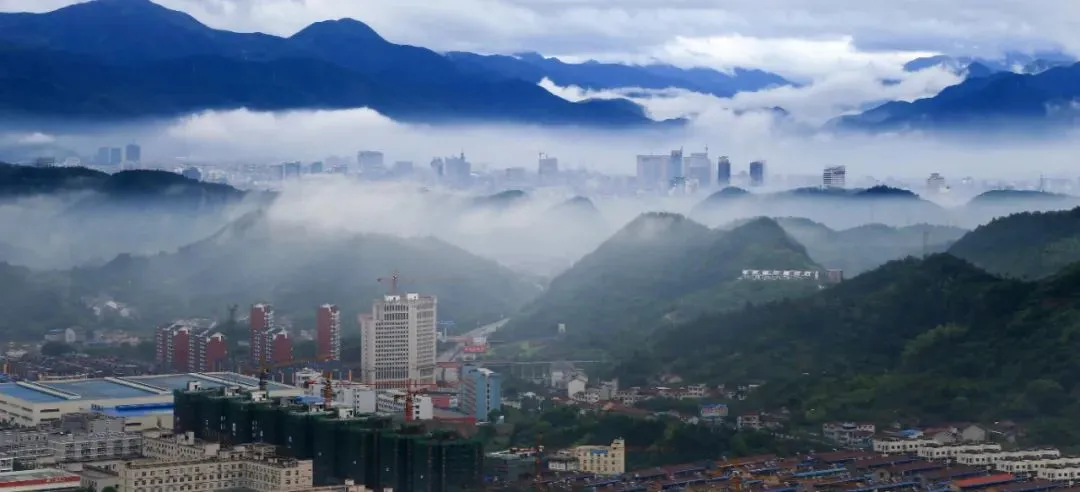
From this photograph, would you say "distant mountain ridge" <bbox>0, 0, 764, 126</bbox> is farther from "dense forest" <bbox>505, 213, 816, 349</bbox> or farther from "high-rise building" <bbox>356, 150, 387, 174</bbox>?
"dense forest" <bbox>505, 213, 816, 349</bbox>

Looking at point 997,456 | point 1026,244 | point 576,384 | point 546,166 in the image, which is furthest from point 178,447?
point 546,166

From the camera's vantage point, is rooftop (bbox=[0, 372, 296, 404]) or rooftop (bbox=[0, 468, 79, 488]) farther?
rooftop (bbox=[0, 372, 296, 404])

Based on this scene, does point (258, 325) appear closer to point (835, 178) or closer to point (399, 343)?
point (399, 343)

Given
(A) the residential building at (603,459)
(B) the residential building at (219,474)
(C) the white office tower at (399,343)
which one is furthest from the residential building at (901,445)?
(C) the white office tower at (399,343)

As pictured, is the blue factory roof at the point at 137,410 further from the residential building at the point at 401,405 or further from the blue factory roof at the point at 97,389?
the residential building at the point at 401,405

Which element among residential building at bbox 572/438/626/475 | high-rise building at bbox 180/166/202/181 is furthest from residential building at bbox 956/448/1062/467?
high-rise building at bbox 180/166/202/181

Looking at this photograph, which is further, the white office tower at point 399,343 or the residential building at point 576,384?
the white office tower at point 399,343
